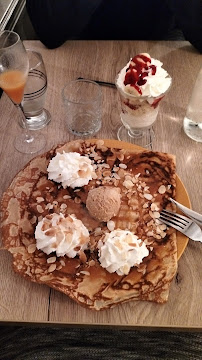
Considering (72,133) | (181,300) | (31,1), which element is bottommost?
(181,300)

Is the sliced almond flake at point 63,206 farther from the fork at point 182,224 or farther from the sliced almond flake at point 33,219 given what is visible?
the fork at point 182,224

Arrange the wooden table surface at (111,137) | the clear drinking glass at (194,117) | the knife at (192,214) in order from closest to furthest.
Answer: the wooden table surface at (111,137) < the knife at (192,214) < the clear drinking glass at (194,117)

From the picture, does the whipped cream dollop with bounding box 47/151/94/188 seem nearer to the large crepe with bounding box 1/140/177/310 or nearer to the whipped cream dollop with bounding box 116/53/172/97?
the large crepe with bounding box 1/140/177/310

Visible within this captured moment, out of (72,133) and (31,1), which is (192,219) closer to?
(72,133)

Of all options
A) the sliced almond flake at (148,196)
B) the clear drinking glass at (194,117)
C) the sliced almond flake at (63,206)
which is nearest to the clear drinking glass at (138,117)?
the clear drinking glass at (194,117)

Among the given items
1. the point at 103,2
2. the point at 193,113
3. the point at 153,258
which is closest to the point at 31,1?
the point at 103,2
